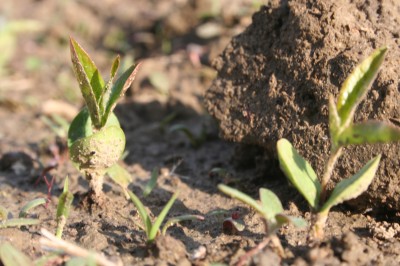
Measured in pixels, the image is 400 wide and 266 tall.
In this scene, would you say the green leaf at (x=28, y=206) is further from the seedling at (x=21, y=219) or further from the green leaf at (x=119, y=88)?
the green leaf at (x=119, y=88)

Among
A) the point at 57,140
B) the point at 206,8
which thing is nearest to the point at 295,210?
the point at 57,140

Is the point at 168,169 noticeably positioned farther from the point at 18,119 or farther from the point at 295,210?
the point at 18,119

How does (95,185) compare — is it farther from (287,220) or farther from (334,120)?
(334,120)

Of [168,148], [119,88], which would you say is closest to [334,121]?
[119,88]

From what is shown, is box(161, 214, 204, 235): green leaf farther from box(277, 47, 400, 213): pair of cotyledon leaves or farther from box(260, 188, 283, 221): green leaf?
box(277, 47, 400, 213): pair of cotyledon leaves

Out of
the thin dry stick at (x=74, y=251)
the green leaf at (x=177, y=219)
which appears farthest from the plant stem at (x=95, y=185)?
the thin dry stick at (x=74, y=251)

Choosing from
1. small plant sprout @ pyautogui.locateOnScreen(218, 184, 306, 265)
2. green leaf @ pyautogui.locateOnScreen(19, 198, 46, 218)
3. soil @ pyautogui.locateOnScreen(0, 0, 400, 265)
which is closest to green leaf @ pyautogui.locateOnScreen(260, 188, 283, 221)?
small plant sprout @ pyautogui.locateOnScreen(218, 184, 306, 265)
